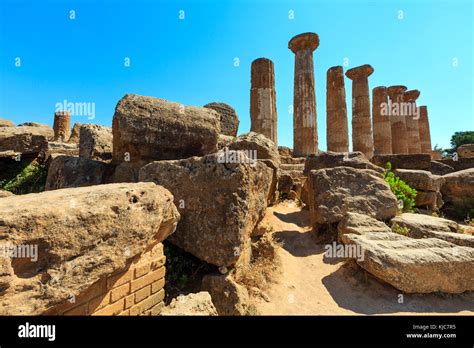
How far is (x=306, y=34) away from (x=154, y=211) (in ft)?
48.0

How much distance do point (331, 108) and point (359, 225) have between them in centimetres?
1277

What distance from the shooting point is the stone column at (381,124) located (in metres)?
17.5

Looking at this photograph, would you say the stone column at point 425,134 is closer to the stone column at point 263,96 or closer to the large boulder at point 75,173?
the stone column at point 263,96

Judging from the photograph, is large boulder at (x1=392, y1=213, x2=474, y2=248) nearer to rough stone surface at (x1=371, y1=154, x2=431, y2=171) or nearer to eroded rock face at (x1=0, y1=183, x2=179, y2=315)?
rough stone surface at (x1=371, y1=154, x2=431, y2=171)

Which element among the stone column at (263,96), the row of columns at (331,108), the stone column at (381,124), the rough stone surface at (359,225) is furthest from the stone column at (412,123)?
the rough stone surface at (359,225)

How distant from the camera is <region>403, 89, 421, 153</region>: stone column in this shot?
70.9 ft

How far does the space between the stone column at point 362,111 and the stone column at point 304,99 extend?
13.4 feet

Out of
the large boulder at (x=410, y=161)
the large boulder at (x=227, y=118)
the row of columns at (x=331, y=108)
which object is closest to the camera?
the large boulder at (x=227, y=118)

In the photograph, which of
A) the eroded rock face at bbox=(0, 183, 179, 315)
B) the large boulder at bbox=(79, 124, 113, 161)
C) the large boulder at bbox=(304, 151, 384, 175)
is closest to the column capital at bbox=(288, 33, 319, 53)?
the large boulder at bbox=(304, 151, 384, 175)

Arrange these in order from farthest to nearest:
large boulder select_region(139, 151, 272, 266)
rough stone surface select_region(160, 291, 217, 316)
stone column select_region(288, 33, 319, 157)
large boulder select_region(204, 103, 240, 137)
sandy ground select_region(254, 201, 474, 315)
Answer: stone column select_region(288, 33, 319, 157)
large boulder select_region(204, 103, 240, 137)
sandy ground select_region(254, 201, 474, 315)
large boulder select_region(139, 151, 272, 266)
rough stone surface select_region(160, 291, 217, 316)

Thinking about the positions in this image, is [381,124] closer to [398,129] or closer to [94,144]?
[398,129]

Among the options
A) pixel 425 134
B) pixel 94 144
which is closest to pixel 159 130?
pixel 94 144

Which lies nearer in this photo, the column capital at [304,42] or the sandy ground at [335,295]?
the sandy ground at [335,295]

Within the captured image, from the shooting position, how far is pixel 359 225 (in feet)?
16.2
